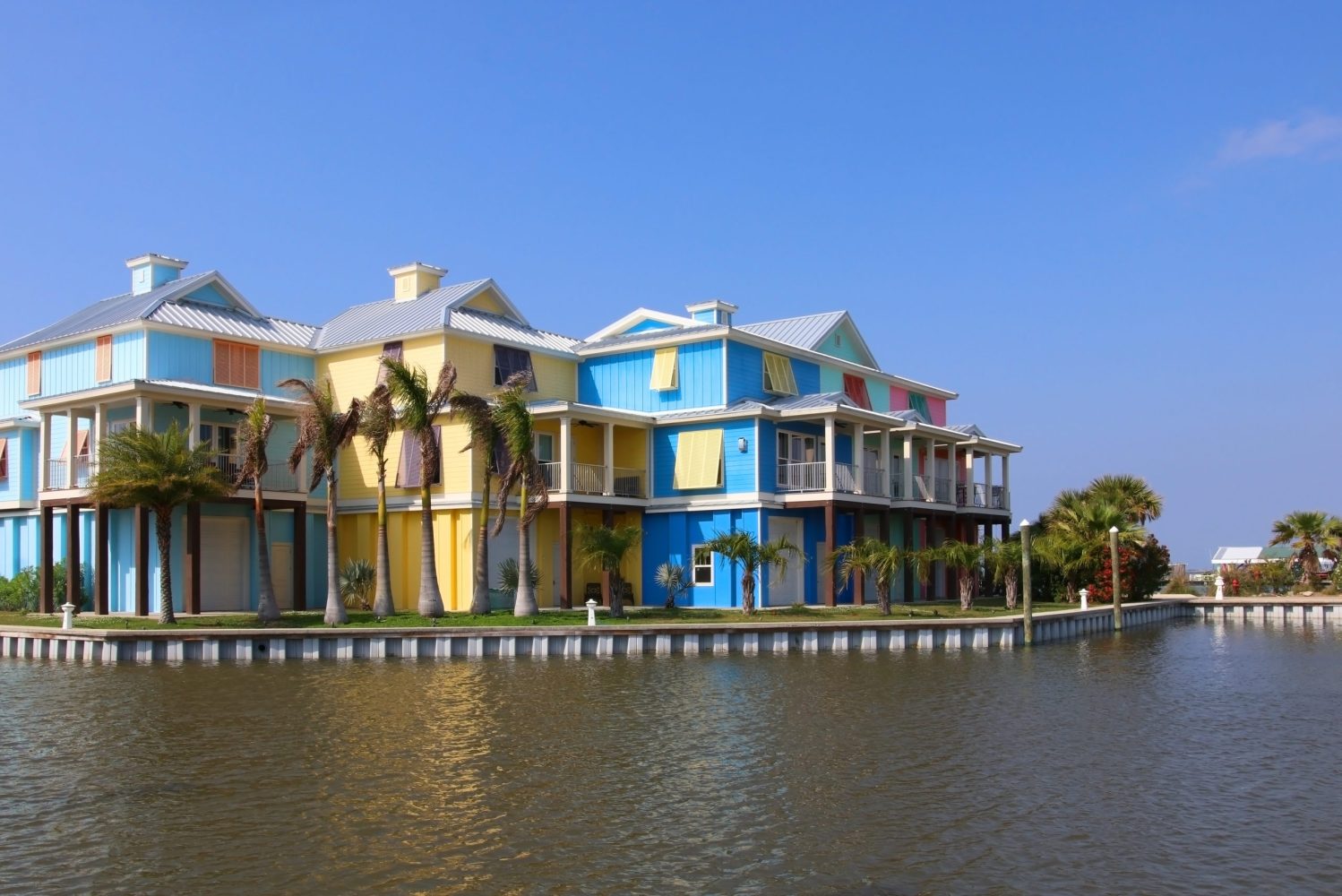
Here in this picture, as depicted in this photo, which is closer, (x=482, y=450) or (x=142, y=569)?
(x=142, y=569)

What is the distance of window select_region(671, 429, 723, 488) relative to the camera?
133 feet

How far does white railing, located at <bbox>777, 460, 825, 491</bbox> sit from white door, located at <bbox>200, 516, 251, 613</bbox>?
16673 mm

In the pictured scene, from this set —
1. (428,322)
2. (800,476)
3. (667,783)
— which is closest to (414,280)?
(428,322)

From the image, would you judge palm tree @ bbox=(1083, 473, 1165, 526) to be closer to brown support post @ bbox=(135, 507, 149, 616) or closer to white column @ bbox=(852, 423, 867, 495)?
white column @ bbox=(852, 423, 867, 495)

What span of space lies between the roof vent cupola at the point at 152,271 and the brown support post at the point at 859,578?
24.5 m

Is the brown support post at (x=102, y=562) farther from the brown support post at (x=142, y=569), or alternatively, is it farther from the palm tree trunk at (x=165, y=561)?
the palm tree trunk at (x=165, y=561)

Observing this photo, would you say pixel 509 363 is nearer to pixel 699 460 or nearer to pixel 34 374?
pixel 699 460

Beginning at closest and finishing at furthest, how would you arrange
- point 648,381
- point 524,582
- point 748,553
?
point 524,582 → point 748,553 → point 648,381

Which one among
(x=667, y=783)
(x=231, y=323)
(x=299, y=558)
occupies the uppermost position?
(x=231, y=323)

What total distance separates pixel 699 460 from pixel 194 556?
49.9 ft

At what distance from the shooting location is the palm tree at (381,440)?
110 ft

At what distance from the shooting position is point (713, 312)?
4519cm

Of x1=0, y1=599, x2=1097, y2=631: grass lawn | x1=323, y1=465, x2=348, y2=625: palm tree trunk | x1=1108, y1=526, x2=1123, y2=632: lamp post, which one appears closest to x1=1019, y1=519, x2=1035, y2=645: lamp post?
x1=0, y1=599, x2=1097, y2=631: grass lawn

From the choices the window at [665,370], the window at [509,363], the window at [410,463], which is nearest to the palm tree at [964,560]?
the window at [665,370]
